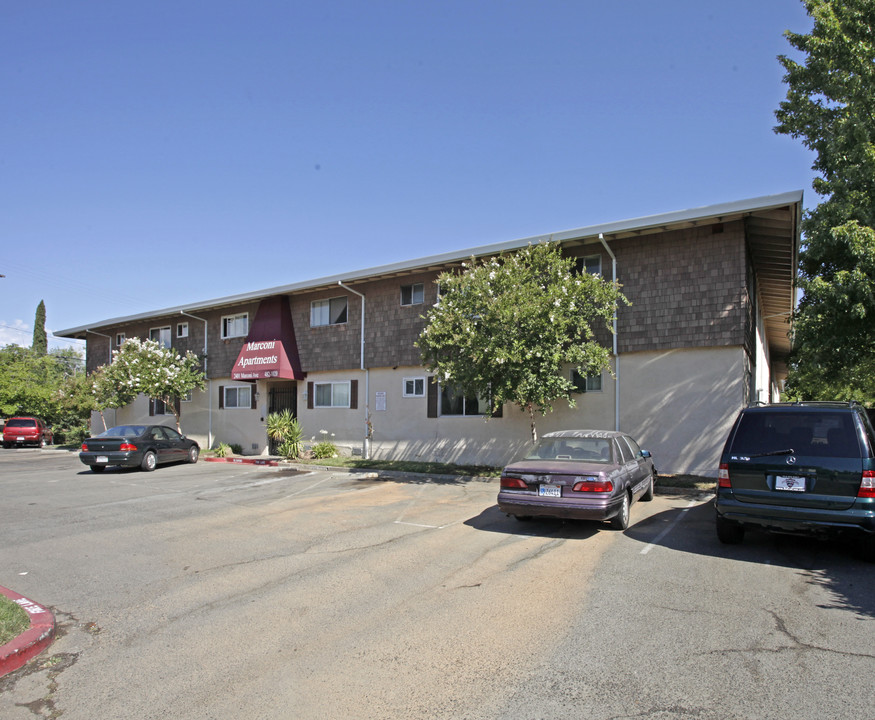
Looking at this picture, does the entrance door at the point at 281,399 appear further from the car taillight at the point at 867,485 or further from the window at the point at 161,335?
the car taillight at the point at 867,485

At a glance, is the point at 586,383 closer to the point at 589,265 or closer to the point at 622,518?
the point at 589,265

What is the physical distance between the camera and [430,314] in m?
15.4

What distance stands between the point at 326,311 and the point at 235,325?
522 cm

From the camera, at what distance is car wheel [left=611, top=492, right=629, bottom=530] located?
8594 mm

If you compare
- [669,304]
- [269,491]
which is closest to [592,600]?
[269,491]

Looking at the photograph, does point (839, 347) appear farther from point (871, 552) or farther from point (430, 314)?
point (430, 314)

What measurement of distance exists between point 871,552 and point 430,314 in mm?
10521

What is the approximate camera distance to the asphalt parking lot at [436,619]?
387 centimetres

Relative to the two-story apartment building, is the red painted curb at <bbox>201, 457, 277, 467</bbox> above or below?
Answer: below

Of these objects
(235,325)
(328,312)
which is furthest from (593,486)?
(235,325)

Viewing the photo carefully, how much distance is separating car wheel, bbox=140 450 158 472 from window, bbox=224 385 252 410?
5490 mm

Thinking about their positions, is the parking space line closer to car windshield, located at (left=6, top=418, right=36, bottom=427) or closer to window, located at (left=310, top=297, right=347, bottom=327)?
window, located at (left=310, top=297, right=347, bottom=327)

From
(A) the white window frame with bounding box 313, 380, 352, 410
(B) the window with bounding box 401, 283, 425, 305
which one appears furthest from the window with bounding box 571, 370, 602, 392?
(A) the white window frame with bounding box 313, 380, 352, 410

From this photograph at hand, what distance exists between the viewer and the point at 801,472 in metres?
6.98
